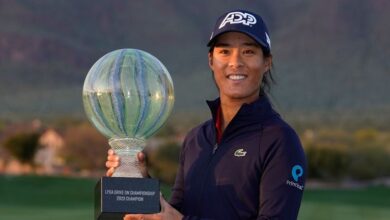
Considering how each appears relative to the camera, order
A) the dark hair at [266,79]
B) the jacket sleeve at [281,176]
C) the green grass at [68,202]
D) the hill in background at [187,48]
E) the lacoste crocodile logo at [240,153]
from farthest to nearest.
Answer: the hill in background at [187,48], the green grass at [68,202], the dark hair at [266,79], the lacoste crocodile logo at [240,153], the jacket sleeve at [281,176]

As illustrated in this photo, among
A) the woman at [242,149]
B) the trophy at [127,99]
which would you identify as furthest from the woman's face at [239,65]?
the trophy at [127,99]

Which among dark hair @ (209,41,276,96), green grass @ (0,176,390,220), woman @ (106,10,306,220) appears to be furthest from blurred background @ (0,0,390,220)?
woman @ (106,10,306,220)

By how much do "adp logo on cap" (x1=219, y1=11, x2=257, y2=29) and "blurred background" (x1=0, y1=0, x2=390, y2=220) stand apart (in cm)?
1566

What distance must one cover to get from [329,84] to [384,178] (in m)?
22.3

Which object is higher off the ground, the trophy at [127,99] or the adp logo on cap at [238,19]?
the adp logo on cap at [238,19]

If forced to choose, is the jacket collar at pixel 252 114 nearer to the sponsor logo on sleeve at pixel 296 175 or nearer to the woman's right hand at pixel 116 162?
the sponsor logo on sleeve at pixel 296 175

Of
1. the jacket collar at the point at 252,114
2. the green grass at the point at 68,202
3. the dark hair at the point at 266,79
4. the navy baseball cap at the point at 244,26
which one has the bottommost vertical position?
the green grass at the point at 68,202

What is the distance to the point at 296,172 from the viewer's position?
3.29m

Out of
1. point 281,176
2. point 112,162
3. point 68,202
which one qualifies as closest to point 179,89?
point 68,202

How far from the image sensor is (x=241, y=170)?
3.37 m

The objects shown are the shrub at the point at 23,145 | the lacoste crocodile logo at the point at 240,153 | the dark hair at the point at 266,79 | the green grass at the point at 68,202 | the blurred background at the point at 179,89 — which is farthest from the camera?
the shrub at the point at 23,145

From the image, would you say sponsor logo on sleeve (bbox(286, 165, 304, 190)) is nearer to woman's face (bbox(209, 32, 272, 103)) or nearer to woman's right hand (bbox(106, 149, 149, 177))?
woman's face (bbox(209, 32, 272, 103))

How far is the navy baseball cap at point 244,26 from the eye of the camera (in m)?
3.40

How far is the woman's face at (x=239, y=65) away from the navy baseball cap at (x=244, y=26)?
30mm
